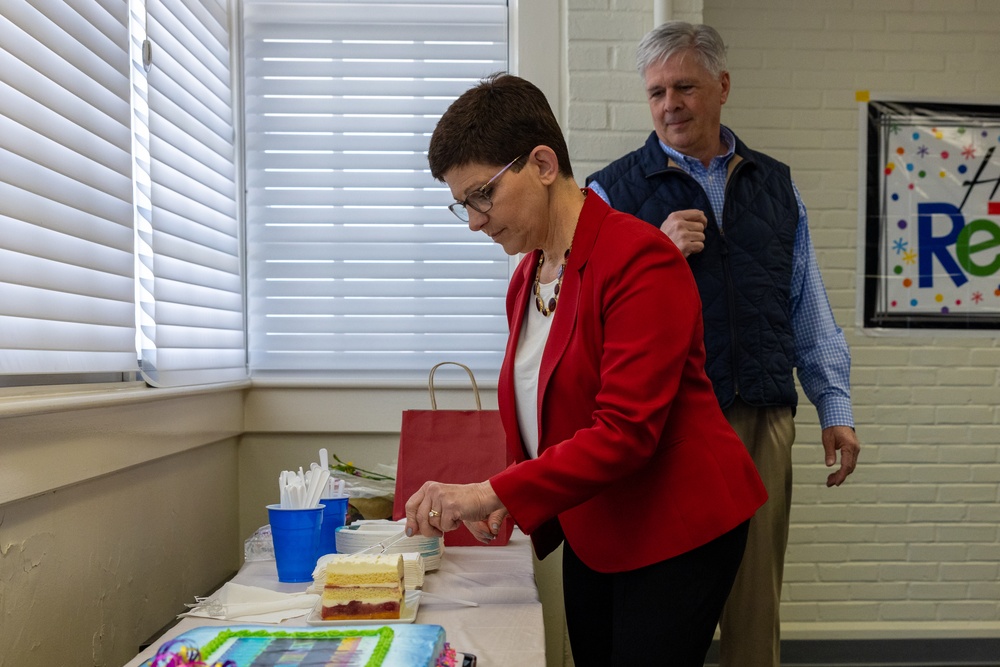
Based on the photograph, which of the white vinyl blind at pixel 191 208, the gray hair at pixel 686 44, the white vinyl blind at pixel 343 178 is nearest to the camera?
the white vinyl blind at pixel 191 208

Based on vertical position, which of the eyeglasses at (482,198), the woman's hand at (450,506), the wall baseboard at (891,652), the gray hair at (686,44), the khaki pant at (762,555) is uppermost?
the gray hair at (686,44)

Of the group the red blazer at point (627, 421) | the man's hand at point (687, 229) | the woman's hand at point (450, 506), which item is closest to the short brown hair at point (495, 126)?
the red blazer at point (627, 421)

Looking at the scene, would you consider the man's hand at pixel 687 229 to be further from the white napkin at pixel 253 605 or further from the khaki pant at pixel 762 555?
the white napkin at pixel 253 605

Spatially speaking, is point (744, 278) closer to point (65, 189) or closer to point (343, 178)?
point (343, 178)

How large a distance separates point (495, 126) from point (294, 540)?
2.89 feet

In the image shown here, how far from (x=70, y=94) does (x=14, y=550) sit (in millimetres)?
820

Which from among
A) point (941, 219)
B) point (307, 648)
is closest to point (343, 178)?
point (307, 648)

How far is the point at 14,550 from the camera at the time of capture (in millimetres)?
1574

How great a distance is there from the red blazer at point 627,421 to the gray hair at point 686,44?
103cm

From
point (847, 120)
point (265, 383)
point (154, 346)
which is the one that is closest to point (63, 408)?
point (154, 346)

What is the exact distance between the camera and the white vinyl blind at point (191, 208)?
2238 millimetres

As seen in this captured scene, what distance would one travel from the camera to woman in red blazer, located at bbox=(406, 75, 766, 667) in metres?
1.44

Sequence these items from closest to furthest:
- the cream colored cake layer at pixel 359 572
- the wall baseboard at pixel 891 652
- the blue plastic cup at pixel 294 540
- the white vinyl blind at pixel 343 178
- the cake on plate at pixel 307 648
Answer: the cake on plate at pixel 307 648 → the cream colored cake layer at pixel 359 572 → the blue plastic cup at pixel 294 540 → the white vinyl blind at pixel 343 178 → the wall baseboard at pixel 891 652

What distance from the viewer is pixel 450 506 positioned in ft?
4.78
